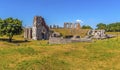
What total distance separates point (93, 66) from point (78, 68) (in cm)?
278

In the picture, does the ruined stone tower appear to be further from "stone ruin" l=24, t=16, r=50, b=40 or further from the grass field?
the grass field

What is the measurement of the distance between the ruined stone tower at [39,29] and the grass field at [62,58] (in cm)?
5588

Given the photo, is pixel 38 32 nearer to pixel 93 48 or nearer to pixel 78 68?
pixel 93 48

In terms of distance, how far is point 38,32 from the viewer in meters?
107

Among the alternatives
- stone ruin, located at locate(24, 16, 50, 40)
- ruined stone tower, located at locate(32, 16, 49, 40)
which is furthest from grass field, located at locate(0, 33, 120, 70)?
stone ruin, located at locate(24, 16, 50, 40)

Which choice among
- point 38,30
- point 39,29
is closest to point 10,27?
point 38,30

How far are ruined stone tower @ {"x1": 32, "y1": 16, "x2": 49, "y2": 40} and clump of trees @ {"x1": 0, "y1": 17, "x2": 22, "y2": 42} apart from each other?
10025 mm

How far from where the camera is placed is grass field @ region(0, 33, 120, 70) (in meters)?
37.2

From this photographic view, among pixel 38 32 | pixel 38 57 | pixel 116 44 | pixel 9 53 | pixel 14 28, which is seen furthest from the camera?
pixel 38 32

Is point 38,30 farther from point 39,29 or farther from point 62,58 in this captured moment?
point 62,58

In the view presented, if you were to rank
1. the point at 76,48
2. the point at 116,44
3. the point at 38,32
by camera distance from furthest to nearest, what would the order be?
the point at 38,32 → the point at 116,44 → the point at 76,48

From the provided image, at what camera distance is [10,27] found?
91.6 metres

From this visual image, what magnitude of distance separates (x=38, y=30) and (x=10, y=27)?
18.1 m

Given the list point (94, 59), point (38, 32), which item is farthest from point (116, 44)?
point (38, 32)
